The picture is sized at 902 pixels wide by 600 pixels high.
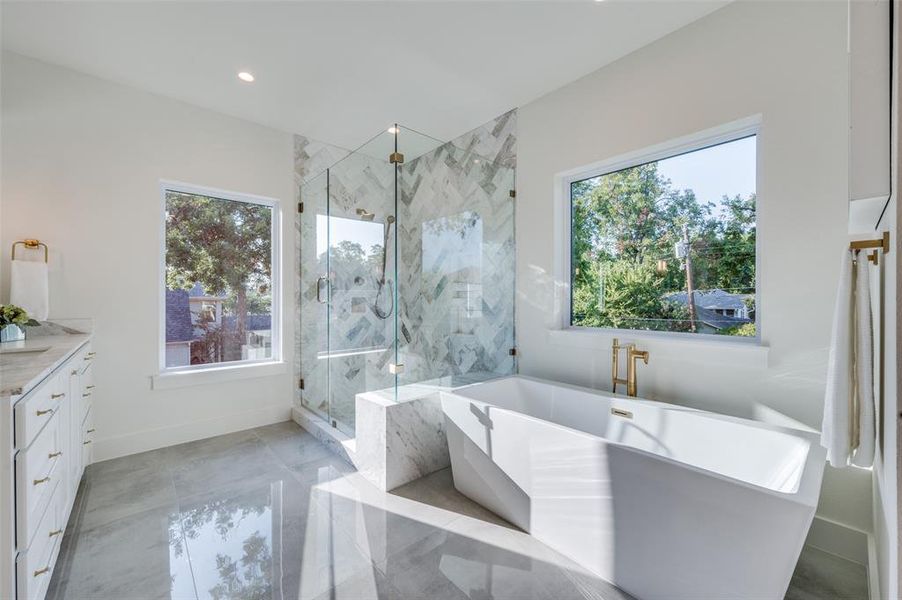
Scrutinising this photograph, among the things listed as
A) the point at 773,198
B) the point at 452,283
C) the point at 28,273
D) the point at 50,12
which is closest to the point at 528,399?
the point at 452,283

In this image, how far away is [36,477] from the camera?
1.31 meters

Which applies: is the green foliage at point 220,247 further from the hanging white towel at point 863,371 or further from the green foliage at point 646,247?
the hanging white towel at point 863,371

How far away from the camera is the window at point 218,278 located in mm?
3129

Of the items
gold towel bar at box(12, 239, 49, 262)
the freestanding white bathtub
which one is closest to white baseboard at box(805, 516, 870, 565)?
the freestanding white bathtub

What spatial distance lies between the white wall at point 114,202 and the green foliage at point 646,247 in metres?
3.02

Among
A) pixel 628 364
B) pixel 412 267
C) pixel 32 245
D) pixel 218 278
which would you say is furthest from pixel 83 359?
pixel 628 364

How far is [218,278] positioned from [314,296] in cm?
82

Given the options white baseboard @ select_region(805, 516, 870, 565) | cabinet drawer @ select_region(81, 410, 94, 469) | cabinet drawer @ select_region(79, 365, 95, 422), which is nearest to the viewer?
white baseboard @ select_region(805, 516, 870, 565)

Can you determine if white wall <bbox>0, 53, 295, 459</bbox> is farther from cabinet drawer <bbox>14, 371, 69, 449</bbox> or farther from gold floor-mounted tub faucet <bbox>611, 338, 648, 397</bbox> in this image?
gold floor-mounted tub faucet <bbox>611, 338, 648, 397</bbox>

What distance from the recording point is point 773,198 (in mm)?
1930

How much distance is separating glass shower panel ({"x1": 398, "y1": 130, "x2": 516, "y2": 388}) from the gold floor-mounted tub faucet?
0.88 meters

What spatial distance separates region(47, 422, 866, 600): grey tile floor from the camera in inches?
62.2

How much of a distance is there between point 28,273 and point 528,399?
11.0ft

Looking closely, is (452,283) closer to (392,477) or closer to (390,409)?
(390,409)
